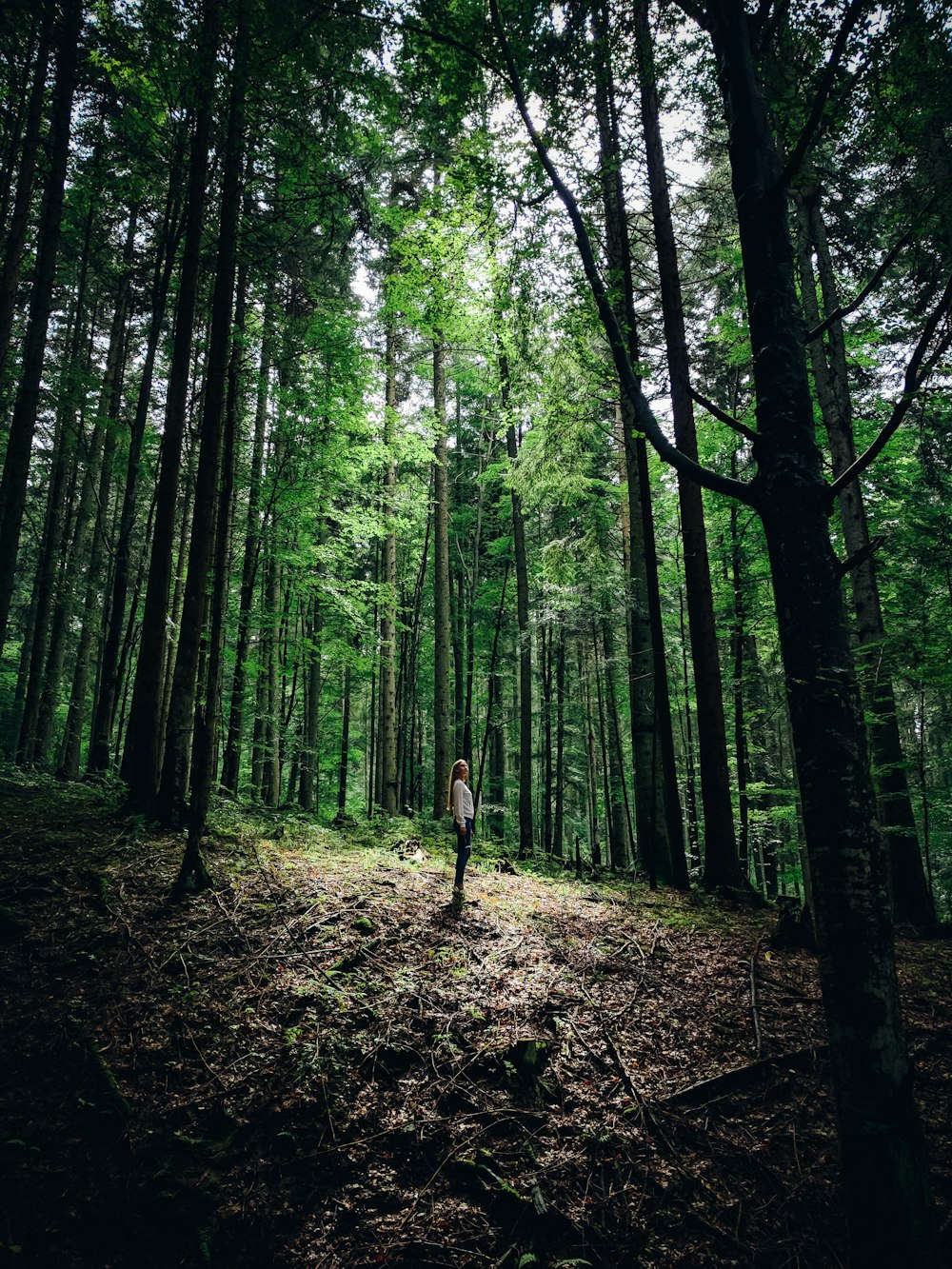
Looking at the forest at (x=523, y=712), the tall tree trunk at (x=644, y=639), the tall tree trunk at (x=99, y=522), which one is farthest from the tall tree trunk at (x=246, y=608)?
the tall tree trunk at (x=644, y=639)

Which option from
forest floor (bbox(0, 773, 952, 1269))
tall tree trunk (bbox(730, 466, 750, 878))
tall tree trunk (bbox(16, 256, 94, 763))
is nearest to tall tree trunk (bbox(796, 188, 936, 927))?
forest floor (bbox(0, 773, 952, 1269))

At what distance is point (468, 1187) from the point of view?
3.47 metres

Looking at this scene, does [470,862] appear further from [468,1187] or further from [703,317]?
[703,317]

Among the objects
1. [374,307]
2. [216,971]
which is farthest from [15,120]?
[216,971]

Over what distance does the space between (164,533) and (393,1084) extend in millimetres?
7289

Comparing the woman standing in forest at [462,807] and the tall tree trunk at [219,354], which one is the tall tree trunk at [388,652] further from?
the tall tree trunk at [219,354]

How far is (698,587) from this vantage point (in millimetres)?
8820

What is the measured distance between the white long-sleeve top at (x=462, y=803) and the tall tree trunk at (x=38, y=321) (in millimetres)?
6283

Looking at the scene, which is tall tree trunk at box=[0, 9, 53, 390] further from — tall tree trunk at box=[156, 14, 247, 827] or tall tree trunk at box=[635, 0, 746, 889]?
tall tree trunk at box=[635, 0, 746, 889]

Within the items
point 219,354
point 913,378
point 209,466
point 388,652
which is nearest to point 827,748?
point 913,378

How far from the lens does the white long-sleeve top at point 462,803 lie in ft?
26.5

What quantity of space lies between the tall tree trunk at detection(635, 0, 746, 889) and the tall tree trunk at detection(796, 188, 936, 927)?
1939 mm

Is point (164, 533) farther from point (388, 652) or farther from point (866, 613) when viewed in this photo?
point (866, 613)

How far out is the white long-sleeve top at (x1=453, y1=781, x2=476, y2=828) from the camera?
8.09 metres
